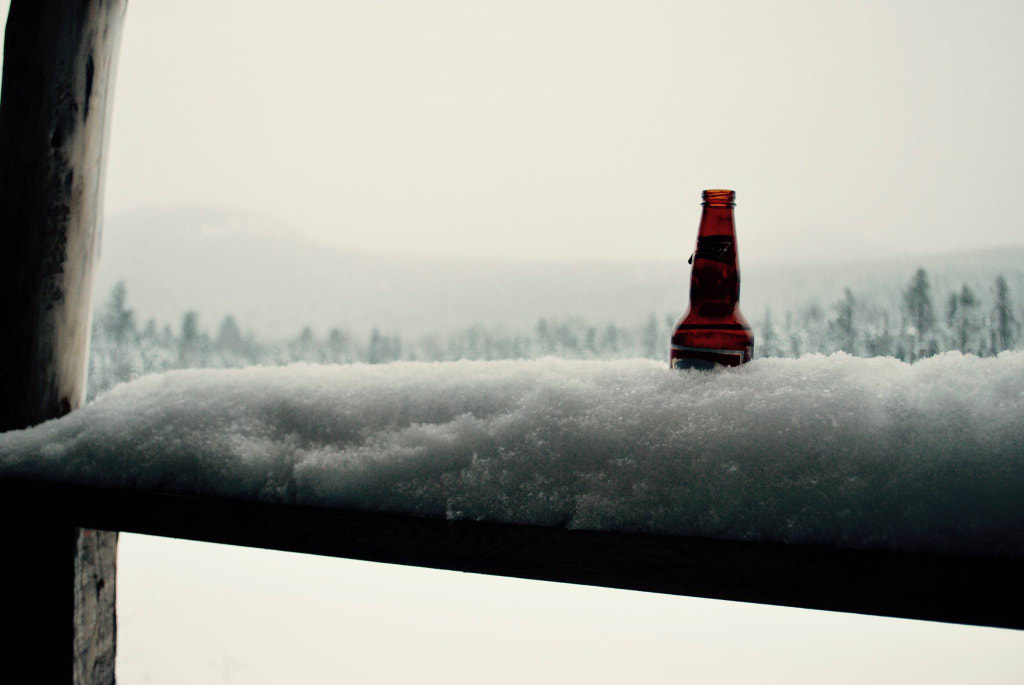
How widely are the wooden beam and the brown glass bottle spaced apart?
0.23 m

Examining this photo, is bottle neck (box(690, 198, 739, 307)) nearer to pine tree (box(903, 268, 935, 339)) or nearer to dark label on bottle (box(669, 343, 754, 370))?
dark label on bottle (box(669, 343, 754, 370))

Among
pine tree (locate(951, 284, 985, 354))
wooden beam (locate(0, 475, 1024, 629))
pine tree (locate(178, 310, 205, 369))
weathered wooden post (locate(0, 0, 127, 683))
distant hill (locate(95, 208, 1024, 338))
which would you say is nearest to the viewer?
wooden beam (locate(0, 475, 1024, 629))

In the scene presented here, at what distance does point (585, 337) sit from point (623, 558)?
32.3 inches

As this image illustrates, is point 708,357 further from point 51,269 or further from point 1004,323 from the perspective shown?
point 51,269

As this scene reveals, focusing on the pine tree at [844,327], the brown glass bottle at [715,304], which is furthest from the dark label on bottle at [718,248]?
the pine tree at [844,327]

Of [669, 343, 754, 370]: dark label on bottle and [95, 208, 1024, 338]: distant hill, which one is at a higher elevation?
[95, 208, 1024, 338]: distant hill

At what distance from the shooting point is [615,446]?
0.54 metres

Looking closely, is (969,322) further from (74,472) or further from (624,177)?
(74,472)

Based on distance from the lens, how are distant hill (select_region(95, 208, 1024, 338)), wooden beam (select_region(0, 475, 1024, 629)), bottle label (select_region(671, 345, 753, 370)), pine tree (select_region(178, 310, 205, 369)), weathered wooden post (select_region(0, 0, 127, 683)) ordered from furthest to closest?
pine tree (select_region(178, 310, 205, 369)) → distant hill (select_region(95, 208, 1024, 338)) → weathered wooden post (select_region(0, 0, 127, 683)) → bottle label (select_region(671, 345, 753, 370)) → wooden beam (select_region(0, 475, 1024, 629))

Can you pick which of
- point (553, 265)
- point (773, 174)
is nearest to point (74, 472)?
point (553, 265)

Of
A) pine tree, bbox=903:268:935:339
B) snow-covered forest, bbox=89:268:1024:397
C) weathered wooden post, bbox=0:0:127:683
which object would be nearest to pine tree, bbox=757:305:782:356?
snow-covered forest, bbox=89:268:1024:397

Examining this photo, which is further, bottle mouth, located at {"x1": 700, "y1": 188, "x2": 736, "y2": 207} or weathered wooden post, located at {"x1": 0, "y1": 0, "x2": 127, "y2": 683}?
weathered wooden post, located at {"x1": 0, "y1": 0, "x2": 127, "y2": 683}

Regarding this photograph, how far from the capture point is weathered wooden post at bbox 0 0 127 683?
0.86 meters

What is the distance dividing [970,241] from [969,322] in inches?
7.0
